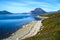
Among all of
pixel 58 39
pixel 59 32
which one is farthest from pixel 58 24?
pixel 58 39

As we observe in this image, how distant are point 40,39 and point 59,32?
8.19 ft

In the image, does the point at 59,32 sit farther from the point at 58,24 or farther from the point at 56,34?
the point at 58,24

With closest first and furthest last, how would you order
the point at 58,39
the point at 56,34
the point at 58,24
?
1. the point at 58,39
2. the point at 56,34
3. the point at 58,24

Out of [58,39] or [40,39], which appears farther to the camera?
[40,39]

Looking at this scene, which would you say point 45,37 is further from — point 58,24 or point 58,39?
point 58,24

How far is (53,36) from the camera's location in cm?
2092

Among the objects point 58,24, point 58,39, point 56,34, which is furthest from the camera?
point 58,24

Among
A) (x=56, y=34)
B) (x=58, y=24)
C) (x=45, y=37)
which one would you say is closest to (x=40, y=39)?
(x=45, y=37)

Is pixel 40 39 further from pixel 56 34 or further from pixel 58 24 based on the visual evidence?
pixel 58 24

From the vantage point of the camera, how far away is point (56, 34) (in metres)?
21.5

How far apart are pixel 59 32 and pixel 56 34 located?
734 mm

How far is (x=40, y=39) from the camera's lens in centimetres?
2183

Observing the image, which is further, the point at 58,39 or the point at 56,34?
the point at 56,34

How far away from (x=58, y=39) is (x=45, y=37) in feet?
6.49
